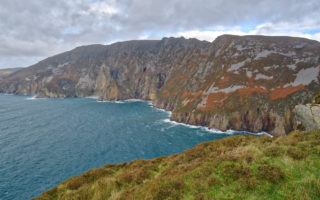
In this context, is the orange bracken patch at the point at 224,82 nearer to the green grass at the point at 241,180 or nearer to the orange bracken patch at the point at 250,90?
the orange bracken patch at the point at 250,90

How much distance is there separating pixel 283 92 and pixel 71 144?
9972 centimetres

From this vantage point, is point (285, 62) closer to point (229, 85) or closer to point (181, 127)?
point (229, 85)

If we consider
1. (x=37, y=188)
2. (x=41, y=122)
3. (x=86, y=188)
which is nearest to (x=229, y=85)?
(x=41, y=122)

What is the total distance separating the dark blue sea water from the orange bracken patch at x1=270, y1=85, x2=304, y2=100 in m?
36.4

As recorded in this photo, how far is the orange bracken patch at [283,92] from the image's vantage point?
130m

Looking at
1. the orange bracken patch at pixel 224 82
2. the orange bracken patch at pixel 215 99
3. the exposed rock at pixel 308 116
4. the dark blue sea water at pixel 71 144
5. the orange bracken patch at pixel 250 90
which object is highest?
the orange bracken patch at pixel 224 82

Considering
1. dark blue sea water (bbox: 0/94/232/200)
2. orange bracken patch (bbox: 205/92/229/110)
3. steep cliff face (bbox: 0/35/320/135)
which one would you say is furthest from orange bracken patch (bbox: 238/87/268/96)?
dark blue sea water (bbox: 0/94/232/200)

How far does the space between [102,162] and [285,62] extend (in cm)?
12161

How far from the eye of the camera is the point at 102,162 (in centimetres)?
8625

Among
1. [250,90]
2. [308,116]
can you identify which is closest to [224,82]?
[250,90]

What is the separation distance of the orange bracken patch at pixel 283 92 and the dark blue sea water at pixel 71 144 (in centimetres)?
3639

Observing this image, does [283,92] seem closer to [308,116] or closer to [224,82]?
[224,82]

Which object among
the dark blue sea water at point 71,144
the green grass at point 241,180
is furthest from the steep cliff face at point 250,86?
the green grass at point 241,180

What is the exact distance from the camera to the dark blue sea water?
2963 inches
